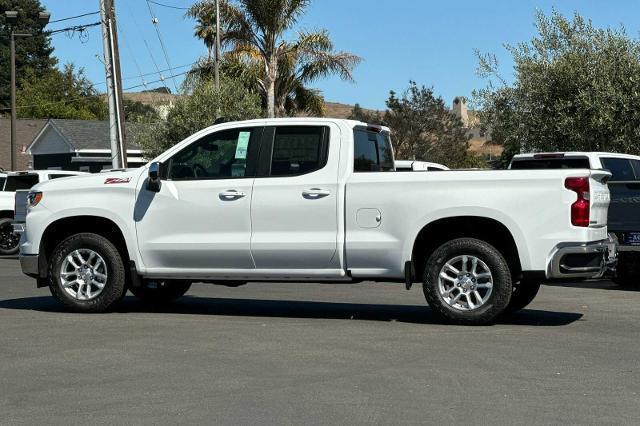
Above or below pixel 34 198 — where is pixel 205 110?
above

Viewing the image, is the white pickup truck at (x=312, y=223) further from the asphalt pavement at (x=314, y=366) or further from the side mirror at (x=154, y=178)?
the asphalt pavement at (x=314, y=366)

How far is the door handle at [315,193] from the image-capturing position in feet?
35.0

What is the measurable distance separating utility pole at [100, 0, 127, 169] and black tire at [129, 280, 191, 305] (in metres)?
16.0

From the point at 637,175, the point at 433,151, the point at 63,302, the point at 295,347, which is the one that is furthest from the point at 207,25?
the point at 295,347

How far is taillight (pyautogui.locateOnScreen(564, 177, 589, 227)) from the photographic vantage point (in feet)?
32.7

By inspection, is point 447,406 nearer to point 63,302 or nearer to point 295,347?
point 295,347

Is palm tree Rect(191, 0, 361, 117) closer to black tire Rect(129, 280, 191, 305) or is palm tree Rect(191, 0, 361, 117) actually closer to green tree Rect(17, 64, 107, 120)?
black tire Rect(129, 280, 191, 305)

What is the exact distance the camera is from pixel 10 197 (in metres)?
23.5

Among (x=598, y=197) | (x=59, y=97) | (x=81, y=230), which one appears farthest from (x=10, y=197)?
(x=59, y=97)

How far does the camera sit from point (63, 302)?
1153 centimetres

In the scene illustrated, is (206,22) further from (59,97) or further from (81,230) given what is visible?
(59,97)

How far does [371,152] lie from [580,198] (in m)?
2.45

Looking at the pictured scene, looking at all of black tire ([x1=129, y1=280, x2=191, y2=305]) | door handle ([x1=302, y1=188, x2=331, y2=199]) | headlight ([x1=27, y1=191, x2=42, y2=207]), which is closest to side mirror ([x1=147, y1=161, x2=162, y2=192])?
headlight ([x1=27, y1=191, x2=42, y2=207])

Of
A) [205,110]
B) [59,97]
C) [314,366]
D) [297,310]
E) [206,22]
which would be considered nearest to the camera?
[314,366]
